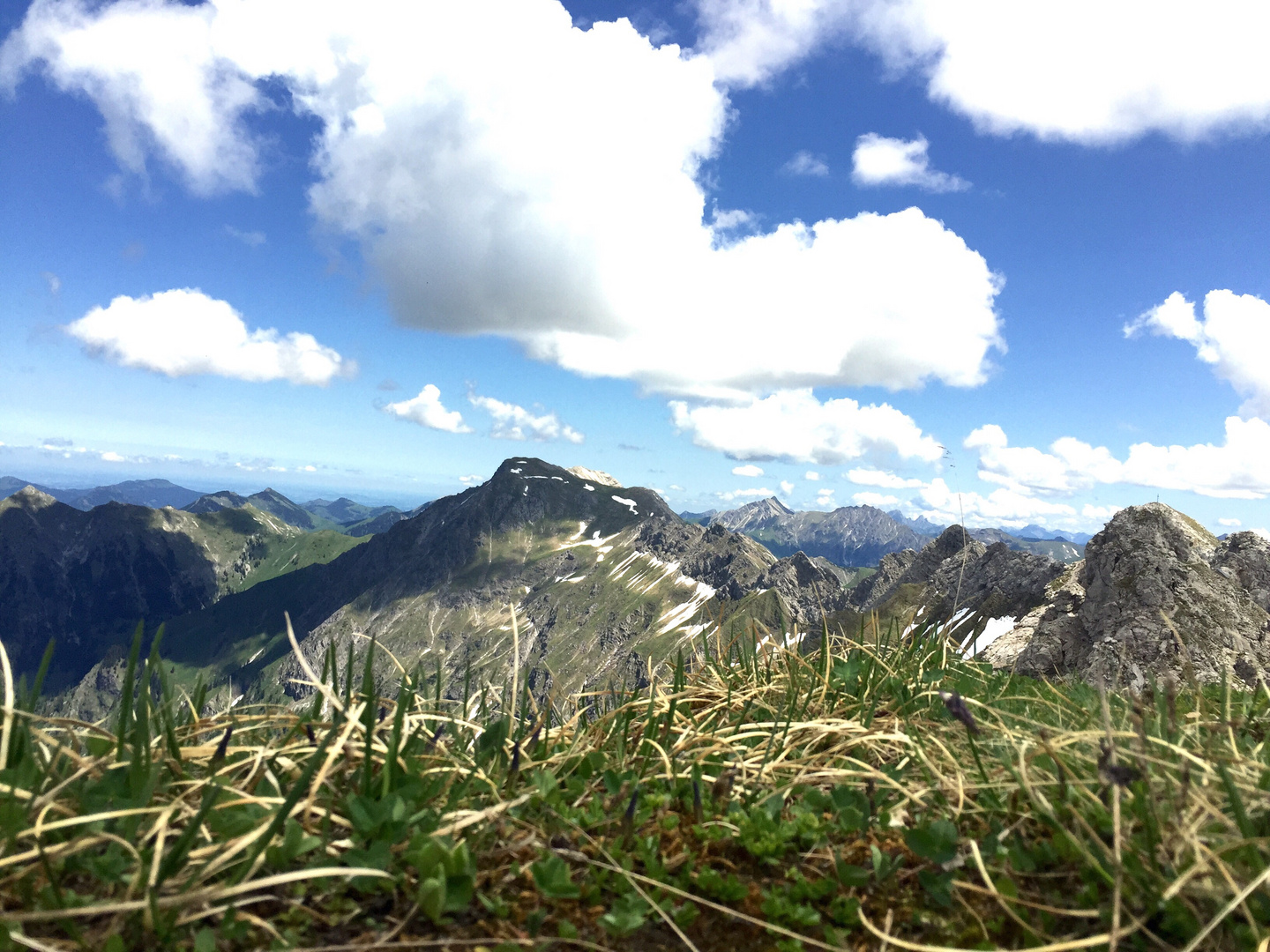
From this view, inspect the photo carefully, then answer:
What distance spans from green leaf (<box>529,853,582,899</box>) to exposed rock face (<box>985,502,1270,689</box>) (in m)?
13.8

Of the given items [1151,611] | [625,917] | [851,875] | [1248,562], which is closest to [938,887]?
[851,875]

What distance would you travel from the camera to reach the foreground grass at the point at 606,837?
2.77m

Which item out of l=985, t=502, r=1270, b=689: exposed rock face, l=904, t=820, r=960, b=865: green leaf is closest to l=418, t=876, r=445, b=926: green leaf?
l=904, t=820, r=960, b=865: green leaf

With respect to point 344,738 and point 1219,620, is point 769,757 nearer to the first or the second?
point 344,738

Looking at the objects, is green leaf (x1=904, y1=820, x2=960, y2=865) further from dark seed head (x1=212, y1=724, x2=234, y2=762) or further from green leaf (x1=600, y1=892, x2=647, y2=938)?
dark seed head (x1=212, y1=724, x2=234, y2=762)

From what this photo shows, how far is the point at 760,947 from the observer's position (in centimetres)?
298

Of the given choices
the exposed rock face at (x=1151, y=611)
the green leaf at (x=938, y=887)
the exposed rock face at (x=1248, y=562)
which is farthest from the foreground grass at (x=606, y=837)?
the exposed rock face at (x=1248, y=562)

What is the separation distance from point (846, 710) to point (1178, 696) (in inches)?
160

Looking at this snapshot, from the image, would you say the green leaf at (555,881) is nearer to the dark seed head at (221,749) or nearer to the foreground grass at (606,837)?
the foreground grass at (606,837)

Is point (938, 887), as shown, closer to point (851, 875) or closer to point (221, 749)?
point (851, 875)

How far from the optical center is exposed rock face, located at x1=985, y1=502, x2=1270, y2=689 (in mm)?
16672

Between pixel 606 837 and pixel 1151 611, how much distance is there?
21.9 m

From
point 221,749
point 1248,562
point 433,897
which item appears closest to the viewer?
point 433,897

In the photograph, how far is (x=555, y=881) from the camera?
3137 millimetres
